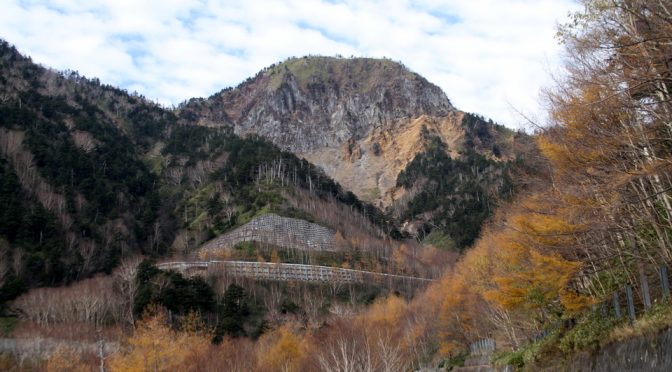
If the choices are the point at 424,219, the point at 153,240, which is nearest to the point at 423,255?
the point at 424,219

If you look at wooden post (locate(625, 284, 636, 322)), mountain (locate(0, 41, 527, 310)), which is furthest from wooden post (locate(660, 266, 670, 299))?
mountain (locate(0, 41, 527, 310))

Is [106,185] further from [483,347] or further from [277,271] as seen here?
[483,347]

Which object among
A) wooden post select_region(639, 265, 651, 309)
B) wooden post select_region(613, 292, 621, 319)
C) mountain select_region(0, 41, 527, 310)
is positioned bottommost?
wooden post select_region(613, 292, 621, 319)

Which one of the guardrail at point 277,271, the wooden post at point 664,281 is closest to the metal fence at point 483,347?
the wooden post at point 664,281

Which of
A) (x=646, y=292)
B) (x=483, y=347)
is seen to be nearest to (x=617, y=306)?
(x=646, y=292)

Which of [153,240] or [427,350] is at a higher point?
[153,240]

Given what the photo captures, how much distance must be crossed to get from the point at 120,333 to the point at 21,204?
3331cm

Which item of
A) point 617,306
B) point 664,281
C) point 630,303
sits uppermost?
point 664,281

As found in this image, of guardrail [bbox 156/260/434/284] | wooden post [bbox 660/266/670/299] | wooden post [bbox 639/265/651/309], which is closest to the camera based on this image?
wooden post [bbox 660/266/670/299]

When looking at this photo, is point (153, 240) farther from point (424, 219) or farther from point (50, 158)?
point (424, 219)

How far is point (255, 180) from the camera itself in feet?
369

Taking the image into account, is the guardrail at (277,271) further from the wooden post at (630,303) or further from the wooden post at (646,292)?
the wooden post at (646,292)

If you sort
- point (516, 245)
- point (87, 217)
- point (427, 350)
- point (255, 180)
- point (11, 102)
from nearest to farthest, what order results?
point (516, 245), point (427, 350), point (87, 217), point (11, 102), point (255, 180)

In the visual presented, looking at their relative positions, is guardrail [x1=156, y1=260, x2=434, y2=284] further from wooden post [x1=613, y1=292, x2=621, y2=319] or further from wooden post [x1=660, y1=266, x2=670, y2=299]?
wooden post [x1=660, y1=266, x2=670, y2=299]
